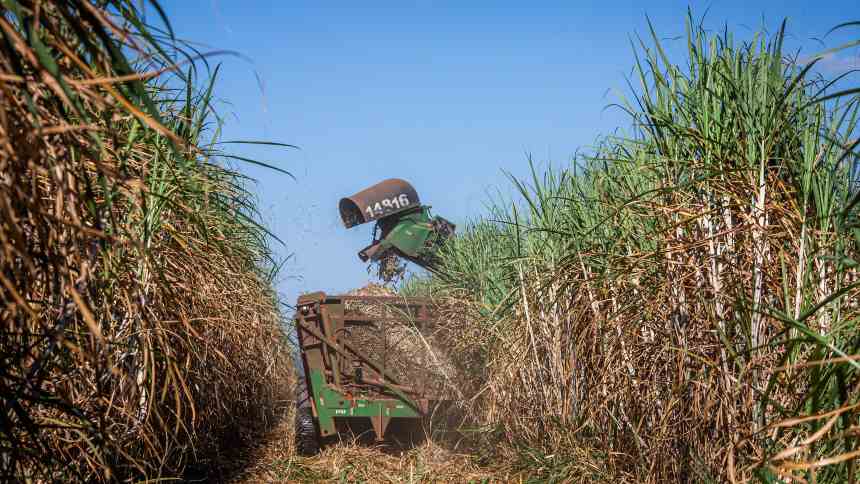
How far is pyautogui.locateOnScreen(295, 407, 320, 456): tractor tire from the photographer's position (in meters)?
9.69

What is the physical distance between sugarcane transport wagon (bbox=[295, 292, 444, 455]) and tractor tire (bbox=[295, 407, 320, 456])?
13 mm

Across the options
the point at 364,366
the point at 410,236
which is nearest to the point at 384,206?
the point at 410,236

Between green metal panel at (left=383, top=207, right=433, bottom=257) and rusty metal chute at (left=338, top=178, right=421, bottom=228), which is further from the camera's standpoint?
rusty metal chute at (left=338, top=178, right=421, bottom=228)

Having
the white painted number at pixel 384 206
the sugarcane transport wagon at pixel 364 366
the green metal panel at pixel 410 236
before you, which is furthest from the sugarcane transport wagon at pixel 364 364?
the white painted number at pixel 384 206

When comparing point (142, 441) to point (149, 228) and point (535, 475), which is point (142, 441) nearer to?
point (149, 228)

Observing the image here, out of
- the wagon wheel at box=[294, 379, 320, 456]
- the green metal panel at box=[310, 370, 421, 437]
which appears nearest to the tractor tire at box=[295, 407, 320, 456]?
the wagon wheel at box=[294, 379, 320, 456]

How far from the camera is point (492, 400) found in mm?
7094

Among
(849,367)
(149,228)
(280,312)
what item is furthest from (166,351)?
(280,312)

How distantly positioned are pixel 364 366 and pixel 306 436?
5.07 feet

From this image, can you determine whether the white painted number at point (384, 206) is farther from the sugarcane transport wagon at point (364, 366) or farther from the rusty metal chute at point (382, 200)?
the sugarcane transport wagon at point (364, 366)

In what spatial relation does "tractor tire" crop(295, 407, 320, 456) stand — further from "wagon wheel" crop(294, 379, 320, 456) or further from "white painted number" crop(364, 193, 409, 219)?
"white painted number" crop(364, 193, 409, 219)

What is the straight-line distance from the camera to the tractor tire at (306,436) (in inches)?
382

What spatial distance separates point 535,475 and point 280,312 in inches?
199

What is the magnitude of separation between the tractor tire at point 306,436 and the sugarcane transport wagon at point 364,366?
0.04 ft
